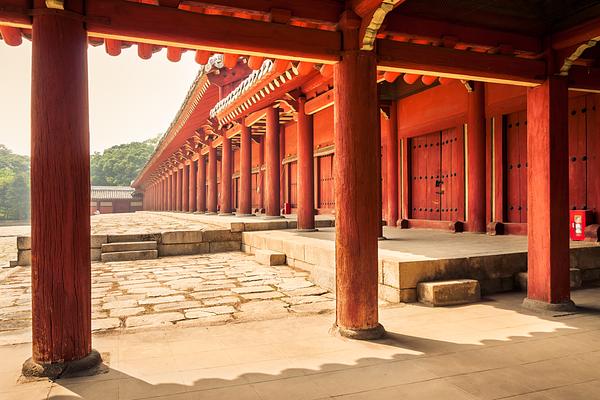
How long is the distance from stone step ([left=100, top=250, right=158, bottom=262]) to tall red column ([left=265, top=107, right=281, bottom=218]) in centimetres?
310

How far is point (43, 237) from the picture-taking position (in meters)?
3.01

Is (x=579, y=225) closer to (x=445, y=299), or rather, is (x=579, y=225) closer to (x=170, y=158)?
(x=445, y=299)

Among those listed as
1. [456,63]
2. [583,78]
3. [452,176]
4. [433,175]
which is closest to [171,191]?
[433,175]

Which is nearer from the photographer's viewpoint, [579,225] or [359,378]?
[359,378]

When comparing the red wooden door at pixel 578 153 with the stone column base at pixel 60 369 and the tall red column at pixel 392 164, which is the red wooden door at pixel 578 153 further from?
the stone column base at pixel 60 369

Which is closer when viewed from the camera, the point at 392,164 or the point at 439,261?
the point at 439,261

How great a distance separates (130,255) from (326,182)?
20.7ft

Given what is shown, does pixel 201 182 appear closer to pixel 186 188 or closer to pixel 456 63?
pixel 186 188

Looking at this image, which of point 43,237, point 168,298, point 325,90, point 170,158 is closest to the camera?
point 43,237

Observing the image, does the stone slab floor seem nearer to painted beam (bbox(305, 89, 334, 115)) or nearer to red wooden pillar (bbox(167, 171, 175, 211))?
painted beam (bbox(305, 89, 334, 115))

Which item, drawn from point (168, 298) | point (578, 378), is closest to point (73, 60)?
point (168, 298)

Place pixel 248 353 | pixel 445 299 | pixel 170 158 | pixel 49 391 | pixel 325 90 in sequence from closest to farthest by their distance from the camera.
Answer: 1. pixel 49 391
2. pixel 248 353
3. pixel 445 299
4. pixel 325 90
5. pixel 170 158

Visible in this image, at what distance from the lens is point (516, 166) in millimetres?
8023

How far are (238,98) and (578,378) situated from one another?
8.93m
